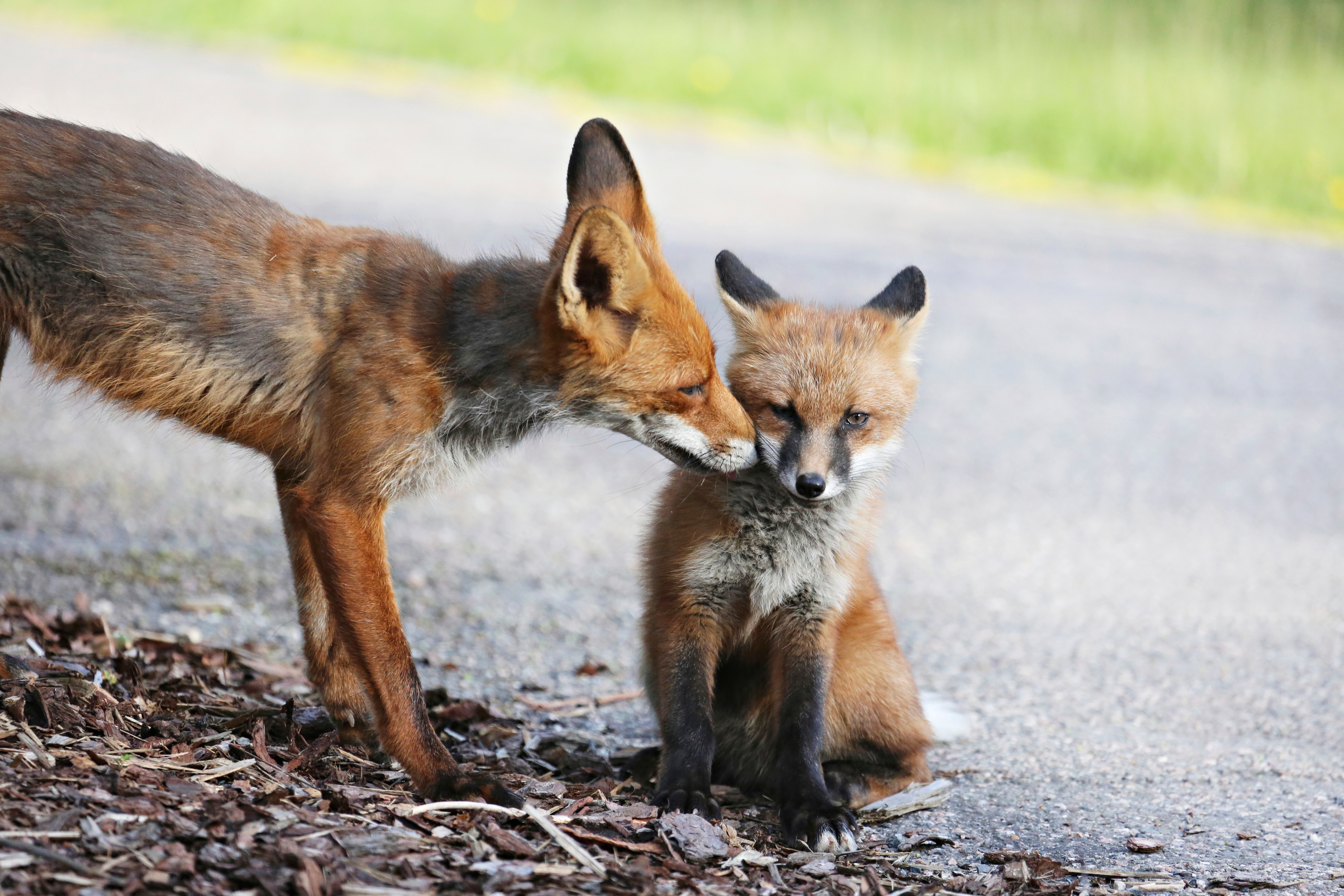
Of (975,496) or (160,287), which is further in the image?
(975,496)

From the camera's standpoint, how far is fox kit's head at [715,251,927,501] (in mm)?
4426

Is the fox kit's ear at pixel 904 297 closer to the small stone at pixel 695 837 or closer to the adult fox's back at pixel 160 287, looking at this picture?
the adult fox's back at pixel 160 287

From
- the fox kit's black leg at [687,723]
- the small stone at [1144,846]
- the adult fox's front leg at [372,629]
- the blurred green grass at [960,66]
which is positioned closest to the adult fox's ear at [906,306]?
the fox kit's black leg at [687,723]

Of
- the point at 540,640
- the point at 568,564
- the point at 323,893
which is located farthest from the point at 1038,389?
the point at 323,893

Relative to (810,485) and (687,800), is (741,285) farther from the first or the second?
(687,800)

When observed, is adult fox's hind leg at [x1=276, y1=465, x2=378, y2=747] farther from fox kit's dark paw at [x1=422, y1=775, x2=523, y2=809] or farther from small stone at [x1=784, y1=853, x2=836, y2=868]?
small stone at [x1=784, y1=853, x2=836, y2=868]

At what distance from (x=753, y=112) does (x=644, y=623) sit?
13.7m

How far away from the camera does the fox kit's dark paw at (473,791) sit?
387 centimetres

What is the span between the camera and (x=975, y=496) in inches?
345

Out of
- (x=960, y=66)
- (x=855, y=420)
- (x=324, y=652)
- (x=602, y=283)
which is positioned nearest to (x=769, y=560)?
(x=855, y=420)

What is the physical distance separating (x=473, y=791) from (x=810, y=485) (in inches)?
56.5

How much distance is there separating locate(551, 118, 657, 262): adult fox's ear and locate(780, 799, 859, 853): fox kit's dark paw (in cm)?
196

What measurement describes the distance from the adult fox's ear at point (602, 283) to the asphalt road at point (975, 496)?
965mm

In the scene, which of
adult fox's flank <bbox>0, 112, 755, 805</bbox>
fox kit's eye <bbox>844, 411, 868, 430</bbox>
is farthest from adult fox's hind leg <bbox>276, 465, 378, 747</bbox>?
fox kit's eye <bbox>844, 411, 868, 430</bbox>
